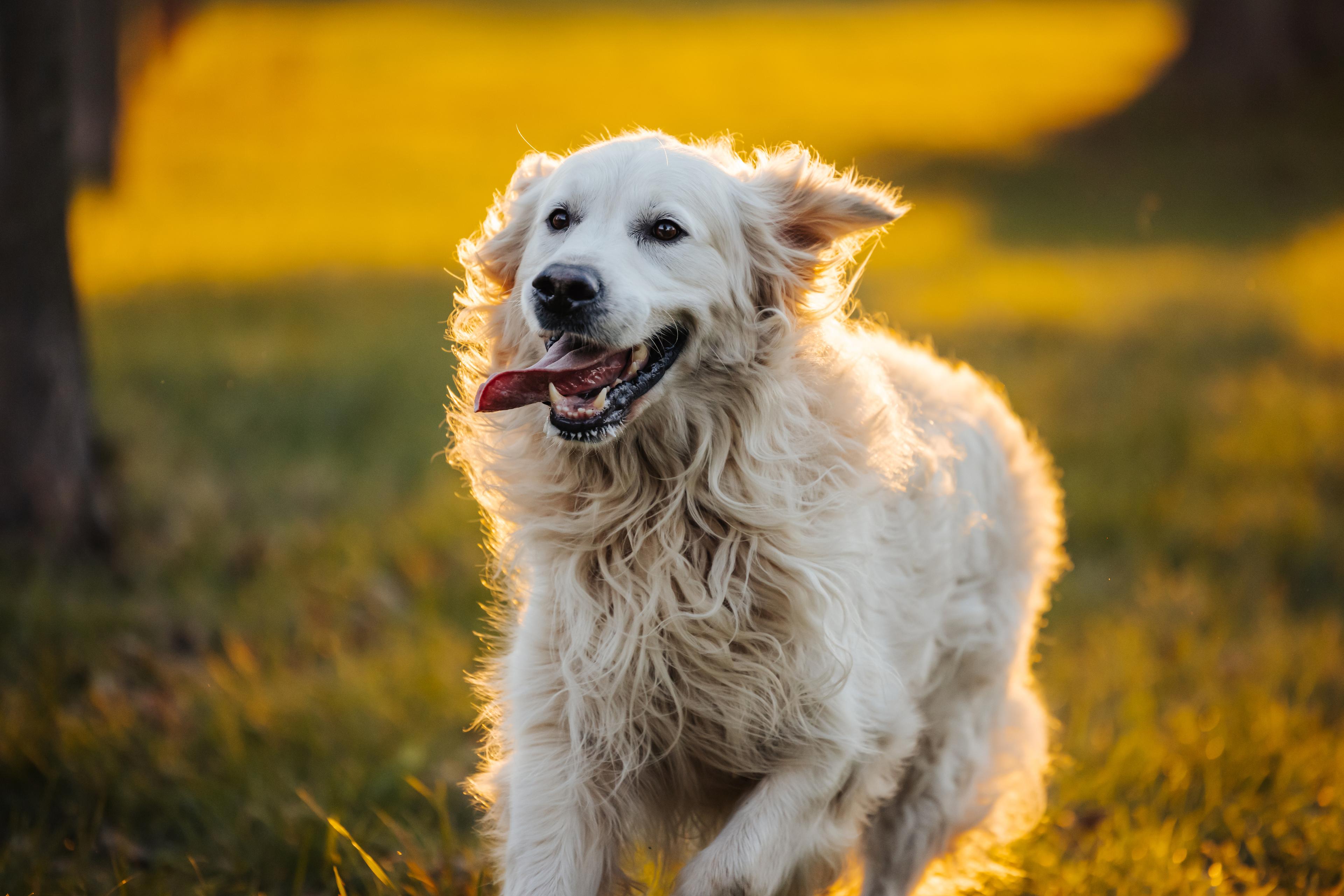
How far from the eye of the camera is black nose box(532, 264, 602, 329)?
113 inches

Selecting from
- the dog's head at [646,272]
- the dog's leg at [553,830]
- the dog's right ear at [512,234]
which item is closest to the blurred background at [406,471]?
the dog's right ear at [512,234]

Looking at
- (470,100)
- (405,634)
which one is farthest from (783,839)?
(470,100)

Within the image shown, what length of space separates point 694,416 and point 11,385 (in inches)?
160

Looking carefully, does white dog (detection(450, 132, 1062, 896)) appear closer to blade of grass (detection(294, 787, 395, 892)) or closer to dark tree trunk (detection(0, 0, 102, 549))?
blade of grass (detection(294, 787, 395, 892))

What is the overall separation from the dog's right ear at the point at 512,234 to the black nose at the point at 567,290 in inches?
22.5

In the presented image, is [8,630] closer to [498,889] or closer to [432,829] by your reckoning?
[432,829]

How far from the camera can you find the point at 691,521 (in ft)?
10.3

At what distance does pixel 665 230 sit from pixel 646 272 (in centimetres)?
18

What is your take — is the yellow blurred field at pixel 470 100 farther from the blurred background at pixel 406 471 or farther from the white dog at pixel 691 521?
the white dog at pixel 691 521

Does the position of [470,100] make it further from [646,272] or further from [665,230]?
[646,272]

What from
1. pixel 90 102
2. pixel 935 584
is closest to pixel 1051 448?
pixel 935 584

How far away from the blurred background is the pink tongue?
34.0 inches

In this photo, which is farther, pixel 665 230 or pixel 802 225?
pixel 802 225

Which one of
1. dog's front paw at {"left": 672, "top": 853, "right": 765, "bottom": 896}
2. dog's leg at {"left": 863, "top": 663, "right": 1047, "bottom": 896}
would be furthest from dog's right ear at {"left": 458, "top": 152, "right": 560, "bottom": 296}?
dog's leg at {"left": 863, "top": 663, "right": 1047, "bottom": 896}
